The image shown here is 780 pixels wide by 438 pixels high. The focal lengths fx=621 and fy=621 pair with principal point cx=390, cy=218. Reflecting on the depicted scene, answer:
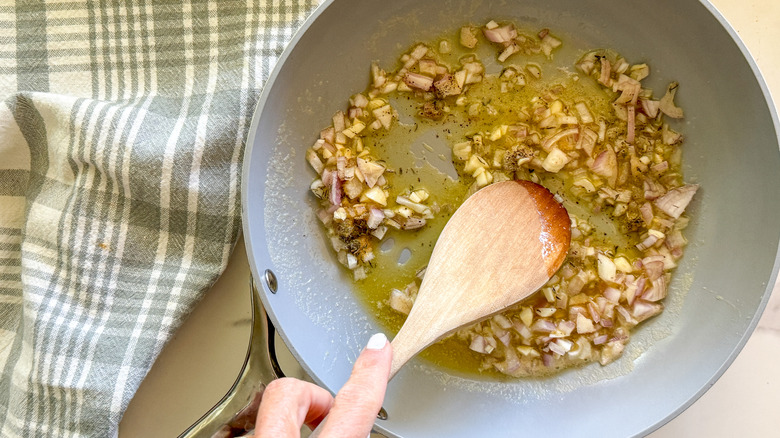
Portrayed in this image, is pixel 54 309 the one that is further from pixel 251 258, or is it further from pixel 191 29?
pixel 191 29

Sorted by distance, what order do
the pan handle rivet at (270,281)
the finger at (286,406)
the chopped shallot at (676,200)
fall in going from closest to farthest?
the finger at (286,406), the pan handle rivet at (270,281), the chopped shallot at (676,200)

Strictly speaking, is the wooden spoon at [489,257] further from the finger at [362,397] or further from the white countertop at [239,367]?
the white countertop at [239,367]

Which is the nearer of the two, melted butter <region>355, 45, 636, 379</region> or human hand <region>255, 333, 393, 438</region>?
human hand <region>255, 333, 393, 438</region>

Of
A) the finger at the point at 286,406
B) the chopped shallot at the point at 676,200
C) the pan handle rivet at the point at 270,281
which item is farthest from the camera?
the chopped shallot at the point at 676,200

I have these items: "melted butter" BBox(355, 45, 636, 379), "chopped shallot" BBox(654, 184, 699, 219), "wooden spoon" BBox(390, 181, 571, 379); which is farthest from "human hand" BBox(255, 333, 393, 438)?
"chopped shallot" BBox(654, 184, 699, 219)

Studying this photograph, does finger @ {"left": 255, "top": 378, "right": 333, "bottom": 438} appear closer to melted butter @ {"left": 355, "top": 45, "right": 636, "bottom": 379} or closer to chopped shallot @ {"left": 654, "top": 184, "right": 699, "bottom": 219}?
melted butter @ {"left": 355, "top": 45, "right": 636, "bottom": 379}

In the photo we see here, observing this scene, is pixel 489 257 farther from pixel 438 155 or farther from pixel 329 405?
pixel 329 405

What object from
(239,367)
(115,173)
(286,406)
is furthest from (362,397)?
(115,173)

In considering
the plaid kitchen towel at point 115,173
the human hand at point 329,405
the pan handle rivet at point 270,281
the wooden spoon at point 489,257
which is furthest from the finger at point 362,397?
the plaid kitchen towel at point 115,173
